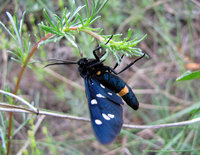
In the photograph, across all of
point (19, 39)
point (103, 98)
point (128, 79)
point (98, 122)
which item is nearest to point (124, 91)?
point (103, 98)

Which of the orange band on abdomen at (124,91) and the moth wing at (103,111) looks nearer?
the moth wing at (103,111)

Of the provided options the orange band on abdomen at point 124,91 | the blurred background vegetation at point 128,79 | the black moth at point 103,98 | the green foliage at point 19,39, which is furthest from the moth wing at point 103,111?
the blurred background vegetation at point 128,79

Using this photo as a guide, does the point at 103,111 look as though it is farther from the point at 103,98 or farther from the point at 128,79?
the point at 128,79

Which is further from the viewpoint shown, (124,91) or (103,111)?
(124,91)

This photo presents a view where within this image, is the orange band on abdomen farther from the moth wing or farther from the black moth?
the moth wing

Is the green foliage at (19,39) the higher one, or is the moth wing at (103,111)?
the green foliage at (19,39)

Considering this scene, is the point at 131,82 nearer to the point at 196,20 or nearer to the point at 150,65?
the point at 150,65

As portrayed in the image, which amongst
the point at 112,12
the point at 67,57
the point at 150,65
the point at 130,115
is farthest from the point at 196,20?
the point at 67,57

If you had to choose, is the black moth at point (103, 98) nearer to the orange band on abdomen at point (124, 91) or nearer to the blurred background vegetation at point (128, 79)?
the orange band on abdomen at point (124, 91)
